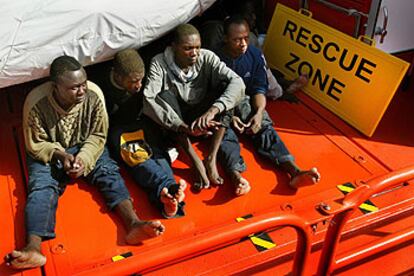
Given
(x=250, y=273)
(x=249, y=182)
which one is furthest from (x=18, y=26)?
(x=250, y=273)

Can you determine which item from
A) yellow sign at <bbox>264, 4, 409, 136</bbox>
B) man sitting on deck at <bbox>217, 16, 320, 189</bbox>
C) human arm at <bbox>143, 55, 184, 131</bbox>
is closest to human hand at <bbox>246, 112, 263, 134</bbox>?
man sitting on deck at <bbox>217, 16, 320, 189</bbox>

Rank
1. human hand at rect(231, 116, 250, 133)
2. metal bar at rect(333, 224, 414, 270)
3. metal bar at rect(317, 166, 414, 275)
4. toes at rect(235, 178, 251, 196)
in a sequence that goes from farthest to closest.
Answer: human hand at rect(231, 116, 250, 133) → toes at rect(235, 178, 251, 196) → metal bar at rect(333, 224, 414, 270) → metal bar at rect(317, 166, 414, 275)

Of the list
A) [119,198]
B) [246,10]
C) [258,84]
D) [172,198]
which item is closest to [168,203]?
[172,198]

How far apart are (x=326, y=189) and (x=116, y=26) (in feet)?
4.90

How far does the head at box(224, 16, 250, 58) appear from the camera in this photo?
2814mm

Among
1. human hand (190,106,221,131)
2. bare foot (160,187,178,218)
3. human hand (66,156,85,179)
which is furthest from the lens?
human hand (190,106,221,131)

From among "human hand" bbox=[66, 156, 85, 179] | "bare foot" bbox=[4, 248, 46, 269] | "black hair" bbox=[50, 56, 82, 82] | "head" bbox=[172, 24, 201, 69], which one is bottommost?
"bare foot" bbox=[4, 248, 46, 269]

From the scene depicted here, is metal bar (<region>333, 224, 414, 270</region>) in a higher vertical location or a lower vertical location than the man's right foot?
higher

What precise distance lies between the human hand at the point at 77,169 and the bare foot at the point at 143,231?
1.44 ft

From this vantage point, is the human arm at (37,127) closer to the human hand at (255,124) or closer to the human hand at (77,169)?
the human hand at (77,169)

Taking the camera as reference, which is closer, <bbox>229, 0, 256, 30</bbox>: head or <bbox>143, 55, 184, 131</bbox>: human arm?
<bbox>143, 55, 184, 131</bbox>: human arm

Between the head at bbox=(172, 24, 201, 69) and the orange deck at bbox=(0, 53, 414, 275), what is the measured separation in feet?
2.02

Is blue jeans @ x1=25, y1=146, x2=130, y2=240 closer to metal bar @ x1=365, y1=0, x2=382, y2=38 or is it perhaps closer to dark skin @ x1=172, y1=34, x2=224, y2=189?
dark skin @ x1=172, y1=34, x2=224, y2=189

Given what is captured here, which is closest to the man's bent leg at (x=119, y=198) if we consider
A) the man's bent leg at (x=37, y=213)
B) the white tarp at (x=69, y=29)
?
the man's bent leg at (x=37, y=213)
